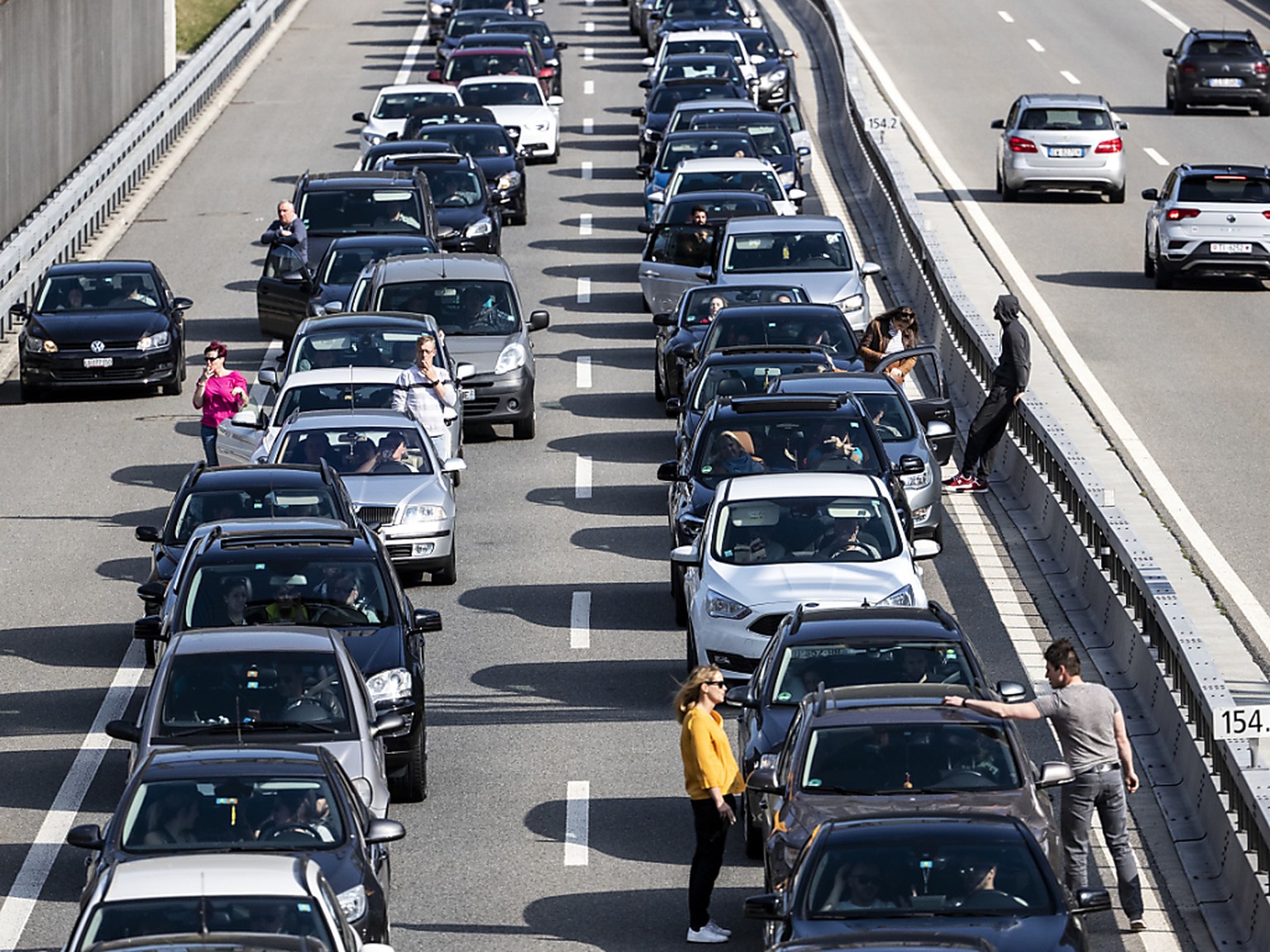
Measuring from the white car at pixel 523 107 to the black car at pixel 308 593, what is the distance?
2875 centimetres

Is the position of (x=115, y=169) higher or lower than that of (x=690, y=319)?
lower

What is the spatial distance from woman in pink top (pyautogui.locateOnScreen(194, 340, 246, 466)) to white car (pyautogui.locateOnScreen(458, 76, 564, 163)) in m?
21.6

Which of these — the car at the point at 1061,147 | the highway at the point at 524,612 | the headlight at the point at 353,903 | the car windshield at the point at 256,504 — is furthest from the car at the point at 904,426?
the car at the point at 1061,147

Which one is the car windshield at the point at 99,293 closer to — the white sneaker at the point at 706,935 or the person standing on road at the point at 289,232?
the person standing on road at the point at 289,232

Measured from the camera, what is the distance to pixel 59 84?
140 feet

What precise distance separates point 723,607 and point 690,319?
35.3ft

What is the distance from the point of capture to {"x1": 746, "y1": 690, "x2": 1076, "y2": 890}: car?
12.5 metres

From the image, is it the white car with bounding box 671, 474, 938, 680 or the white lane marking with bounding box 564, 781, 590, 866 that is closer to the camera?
the white lane marking with bounding box 564, 781, 590, 866

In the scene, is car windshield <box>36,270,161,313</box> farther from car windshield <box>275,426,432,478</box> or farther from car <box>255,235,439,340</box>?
car windshield <box>275,426,432,478</box>

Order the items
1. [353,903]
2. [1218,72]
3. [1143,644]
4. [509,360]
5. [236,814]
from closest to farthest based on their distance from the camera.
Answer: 1. [353,903]
2. [236,814]
3. [1143,644]
4. [509,360]
5. [1218,72]

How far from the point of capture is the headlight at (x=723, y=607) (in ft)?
56.7

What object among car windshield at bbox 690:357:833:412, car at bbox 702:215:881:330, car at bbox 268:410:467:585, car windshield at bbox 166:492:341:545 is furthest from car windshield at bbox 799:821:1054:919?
car at bbox 702:215:881:330

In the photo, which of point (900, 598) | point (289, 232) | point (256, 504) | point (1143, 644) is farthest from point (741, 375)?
point (289, 232)

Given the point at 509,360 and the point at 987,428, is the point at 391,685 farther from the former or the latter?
the point at 509,360
